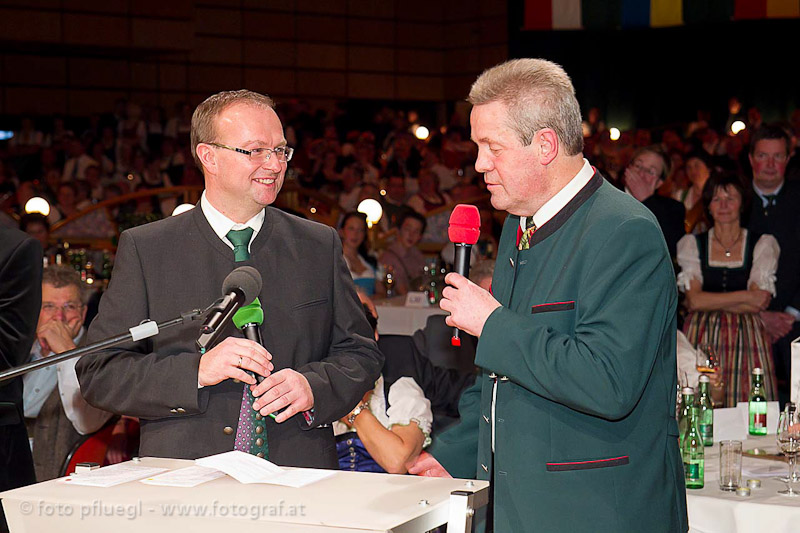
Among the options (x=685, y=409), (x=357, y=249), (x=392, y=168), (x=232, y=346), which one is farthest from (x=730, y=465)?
(x=392, y=168)

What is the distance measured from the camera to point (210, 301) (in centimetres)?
238

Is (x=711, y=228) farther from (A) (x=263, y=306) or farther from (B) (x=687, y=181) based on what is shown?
(B) (x=687, y=181)

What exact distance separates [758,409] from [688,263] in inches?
81.6

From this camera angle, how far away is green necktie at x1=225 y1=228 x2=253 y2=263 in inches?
95.3

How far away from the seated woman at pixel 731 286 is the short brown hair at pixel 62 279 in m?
2.94

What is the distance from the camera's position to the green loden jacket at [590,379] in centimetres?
184

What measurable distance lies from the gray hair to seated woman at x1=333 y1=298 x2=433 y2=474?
5.70ft

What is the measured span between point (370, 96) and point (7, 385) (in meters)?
13.5

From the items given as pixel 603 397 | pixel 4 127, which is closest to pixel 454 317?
pixel 603 397

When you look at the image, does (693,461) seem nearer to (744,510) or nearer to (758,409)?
(744,510)

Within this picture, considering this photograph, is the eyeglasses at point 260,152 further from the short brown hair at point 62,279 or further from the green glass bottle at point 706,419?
the short brown hair at point 62,279

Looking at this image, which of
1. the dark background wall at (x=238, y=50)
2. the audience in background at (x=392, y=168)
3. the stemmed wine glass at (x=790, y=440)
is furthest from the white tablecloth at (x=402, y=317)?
the dark background wall at (x=238, y=50)

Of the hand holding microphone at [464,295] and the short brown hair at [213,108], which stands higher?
the short brown hair at [213,108]

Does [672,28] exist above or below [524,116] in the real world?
above
